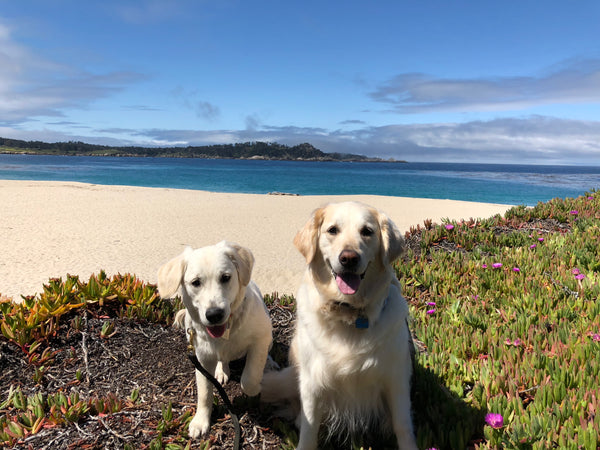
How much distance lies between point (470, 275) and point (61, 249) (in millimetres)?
9925

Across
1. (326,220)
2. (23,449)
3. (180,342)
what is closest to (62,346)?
(180,342)

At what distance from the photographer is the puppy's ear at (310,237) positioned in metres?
2.73

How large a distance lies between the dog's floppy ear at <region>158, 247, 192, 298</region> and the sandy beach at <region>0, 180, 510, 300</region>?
188 inches

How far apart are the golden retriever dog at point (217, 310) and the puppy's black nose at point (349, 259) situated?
936 millimetres

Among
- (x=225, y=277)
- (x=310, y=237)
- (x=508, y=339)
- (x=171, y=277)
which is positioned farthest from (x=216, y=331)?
(x=508, y=339)

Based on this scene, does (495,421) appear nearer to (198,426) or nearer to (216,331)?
(216,331)

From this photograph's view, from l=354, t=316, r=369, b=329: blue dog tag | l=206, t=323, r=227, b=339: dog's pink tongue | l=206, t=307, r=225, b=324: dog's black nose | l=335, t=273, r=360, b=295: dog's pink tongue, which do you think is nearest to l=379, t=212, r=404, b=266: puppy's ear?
l=335, t=273, r=360, b=295: dog's pink tongue

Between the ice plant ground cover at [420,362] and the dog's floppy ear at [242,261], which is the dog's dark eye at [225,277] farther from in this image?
the ice plant ground cover at [420,362]

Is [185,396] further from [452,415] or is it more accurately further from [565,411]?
[565,411]

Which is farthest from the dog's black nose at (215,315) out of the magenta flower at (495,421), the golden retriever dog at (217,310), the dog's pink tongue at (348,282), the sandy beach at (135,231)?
the sandy beach at (135,231)

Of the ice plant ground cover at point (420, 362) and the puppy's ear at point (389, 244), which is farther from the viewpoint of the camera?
the ice plant ground cover at point (420, 362)

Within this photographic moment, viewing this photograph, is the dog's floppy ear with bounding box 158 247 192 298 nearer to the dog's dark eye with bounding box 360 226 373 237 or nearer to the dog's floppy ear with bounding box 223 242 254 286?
the dog's floppy ear with bounding box 223 242 254 286

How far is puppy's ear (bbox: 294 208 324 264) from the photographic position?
2.73 metres

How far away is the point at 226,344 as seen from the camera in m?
3.23
